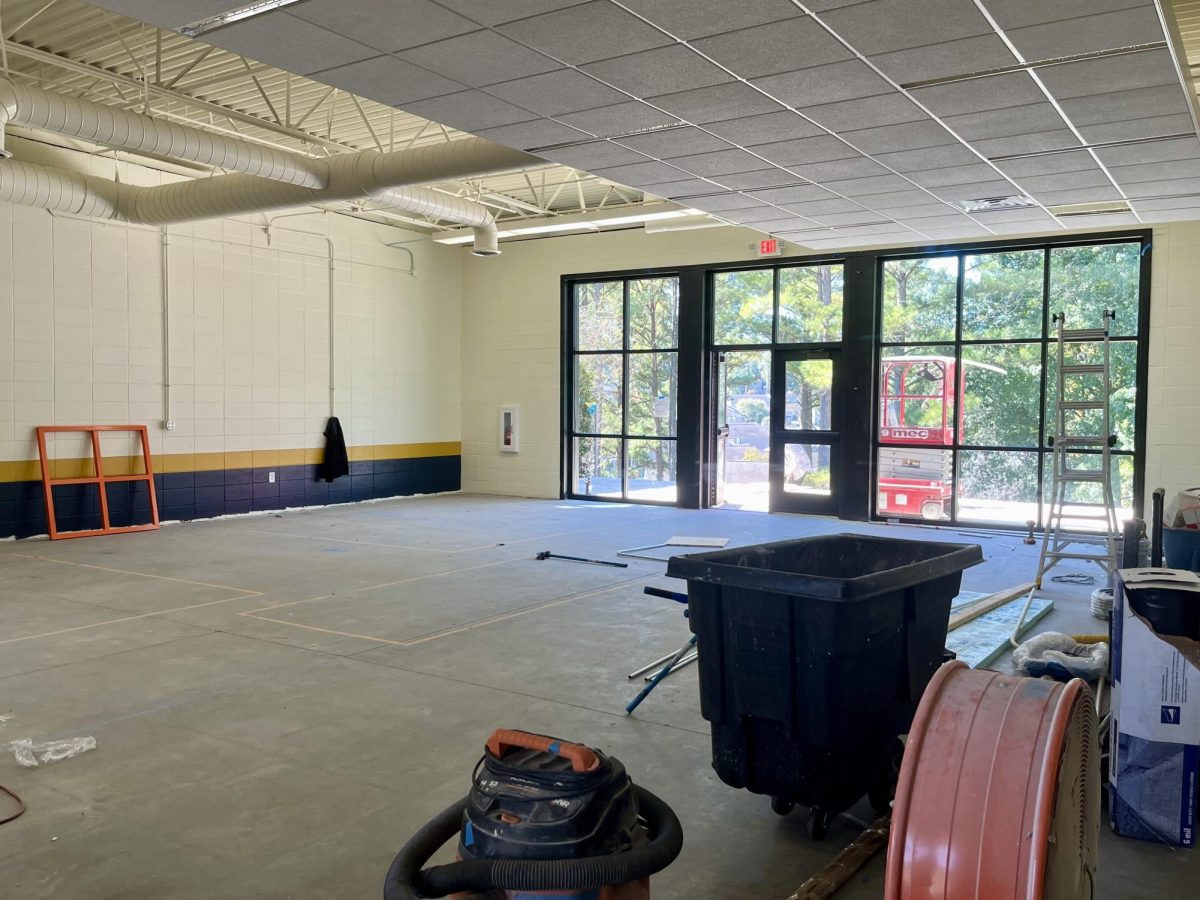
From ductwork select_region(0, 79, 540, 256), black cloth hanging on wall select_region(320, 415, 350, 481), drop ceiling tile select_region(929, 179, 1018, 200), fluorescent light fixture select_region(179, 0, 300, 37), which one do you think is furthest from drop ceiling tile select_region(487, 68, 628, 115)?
black cloth hanging on wall select_region(320, 415, 350, 481)

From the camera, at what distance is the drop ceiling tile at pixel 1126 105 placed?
5066 mm

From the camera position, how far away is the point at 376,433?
13.2 meters

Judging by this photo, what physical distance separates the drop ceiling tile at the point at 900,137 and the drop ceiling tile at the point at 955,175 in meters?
0.70

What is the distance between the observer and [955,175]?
6.85 meters

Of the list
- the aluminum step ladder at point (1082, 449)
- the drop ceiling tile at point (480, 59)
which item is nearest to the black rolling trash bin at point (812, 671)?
the drop ceiling tile at point (480, 59)

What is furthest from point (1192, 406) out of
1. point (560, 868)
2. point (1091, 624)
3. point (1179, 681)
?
point (560, 868)

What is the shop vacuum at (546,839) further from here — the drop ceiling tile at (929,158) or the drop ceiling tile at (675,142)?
the drop ceiling tile at (929,158)

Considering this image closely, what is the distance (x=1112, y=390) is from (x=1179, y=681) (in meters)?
7.77

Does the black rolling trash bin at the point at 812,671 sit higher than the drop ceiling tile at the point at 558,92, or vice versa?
the drop ceiling tile at the point at 558,92

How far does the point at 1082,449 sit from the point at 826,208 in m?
3.48

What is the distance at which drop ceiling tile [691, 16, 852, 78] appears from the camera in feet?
13.8

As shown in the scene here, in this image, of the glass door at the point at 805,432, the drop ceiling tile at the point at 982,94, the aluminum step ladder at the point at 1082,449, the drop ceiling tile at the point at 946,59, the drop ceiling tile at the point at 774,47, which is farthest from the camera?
the glass door at the point at 805,432

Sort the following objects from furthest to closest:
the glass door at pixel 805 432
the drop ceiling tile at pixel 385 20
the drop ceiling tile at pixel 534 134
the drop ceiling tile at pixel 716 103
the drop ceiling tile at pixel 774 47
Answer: the glass door at pixel 805 432, the drop ceiling tile at pixel 534 134, the drop ceiling tile at pixel 716 103, the drop ceiling tile at pixel 774 47, the drop ceiling tile at pixel 385 20

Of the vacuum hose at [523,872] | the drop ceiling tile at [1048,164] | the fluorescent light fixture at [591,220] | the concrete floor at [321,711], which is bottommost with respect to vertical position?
the concrete floor at [321,711]
